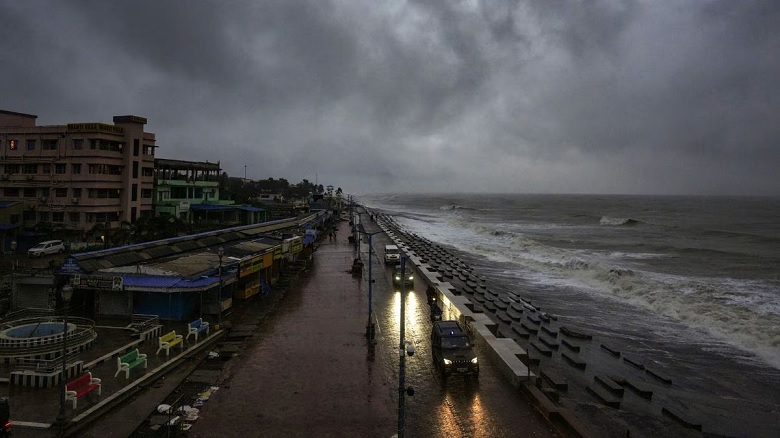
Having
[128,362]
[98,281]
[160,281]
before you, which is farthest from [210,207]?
[128,362]

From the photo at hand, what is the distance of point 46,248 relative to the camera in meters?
37.8

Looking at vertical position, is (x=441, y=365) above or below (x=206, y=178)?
below

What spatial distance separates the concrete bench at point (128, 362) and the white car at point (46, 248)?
88.3ft

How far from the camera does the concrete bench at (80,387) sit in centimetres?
1330

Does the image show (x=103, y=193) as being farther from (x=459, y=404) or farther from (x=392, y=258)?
(x=459, y=404)

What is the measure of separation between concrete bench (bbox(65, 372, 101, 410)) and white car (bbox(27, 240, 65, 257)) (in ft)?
95.0

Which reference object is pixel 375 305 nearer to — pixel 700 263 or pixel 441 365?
pixel 441 365

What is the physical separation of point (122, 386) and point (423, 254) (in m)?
42.4

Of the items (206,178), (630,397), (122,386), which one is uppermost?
(206,178)

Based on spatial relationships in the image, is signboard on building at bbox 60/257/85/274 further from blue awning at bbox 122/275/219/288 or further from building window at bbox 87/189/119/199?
building window at bbox 87/189/119/199

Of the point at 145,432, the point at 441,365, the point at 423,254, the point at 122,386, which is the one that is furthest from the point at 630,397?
the point at 423,254

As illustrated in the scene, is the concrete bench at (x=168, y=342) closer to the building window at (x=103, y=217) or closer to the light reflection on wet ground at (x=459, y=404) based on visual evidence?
the light reflection on wet ground at (x=459, y=404)

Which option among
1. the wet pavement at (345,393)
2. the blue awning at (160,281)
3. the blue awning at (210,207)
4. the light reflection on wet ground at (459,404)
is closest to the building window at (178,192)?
the blue awning at (210,207)

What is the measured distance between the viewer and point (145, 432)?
504 inches
